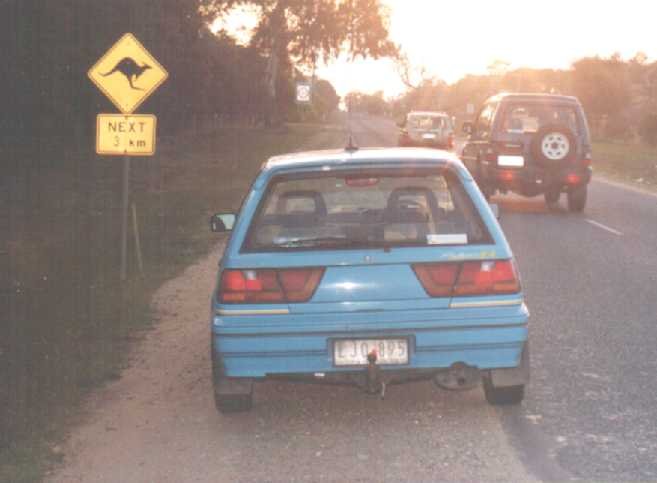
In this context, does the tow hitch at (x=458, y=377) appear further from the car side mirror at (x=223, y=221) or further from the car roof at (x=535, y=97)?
the car roof at (x=535, y=97)

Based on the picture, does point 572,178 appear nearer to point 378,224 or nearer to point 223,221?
point 223,221

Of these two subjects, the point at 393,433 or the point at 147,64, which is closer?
the point at 393,433

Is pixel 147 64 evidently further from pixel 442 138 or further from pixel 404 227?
pixel 442 138

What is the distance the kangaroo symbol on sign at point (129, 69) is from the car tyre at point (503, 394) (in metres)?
6.94

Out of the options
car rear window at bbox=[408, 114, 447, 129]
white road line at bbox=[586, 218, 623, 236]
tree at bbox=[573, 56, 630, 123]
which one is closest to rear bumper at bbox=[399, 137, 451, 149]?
car rear window at bbox=[408, 114, 447, 129]

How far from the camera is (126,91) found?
11.7 meters

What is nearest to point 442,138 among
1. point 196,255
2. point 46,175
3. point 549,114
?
point 46,175

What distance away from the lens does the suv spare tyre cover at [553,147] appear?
17.8 m

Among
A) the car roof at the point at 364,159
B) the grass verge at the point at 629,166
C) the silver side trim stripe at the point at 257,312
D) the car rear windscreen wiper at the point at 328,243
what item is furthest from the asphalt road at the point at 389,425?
the grass verge at the point at 629,166

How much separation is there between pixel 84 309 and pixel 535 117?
1117 centimetres

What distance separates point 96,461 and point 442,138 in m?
29.7

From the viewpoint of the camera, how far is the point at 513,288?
5.50 metres

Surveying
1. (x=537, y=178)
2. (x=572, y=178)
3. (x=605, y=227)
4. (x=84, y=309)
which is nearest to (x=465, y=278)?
(x=84, y=309)

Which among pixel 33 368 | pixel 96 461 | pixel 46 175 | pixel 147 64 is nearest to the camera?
pixel 96 461
